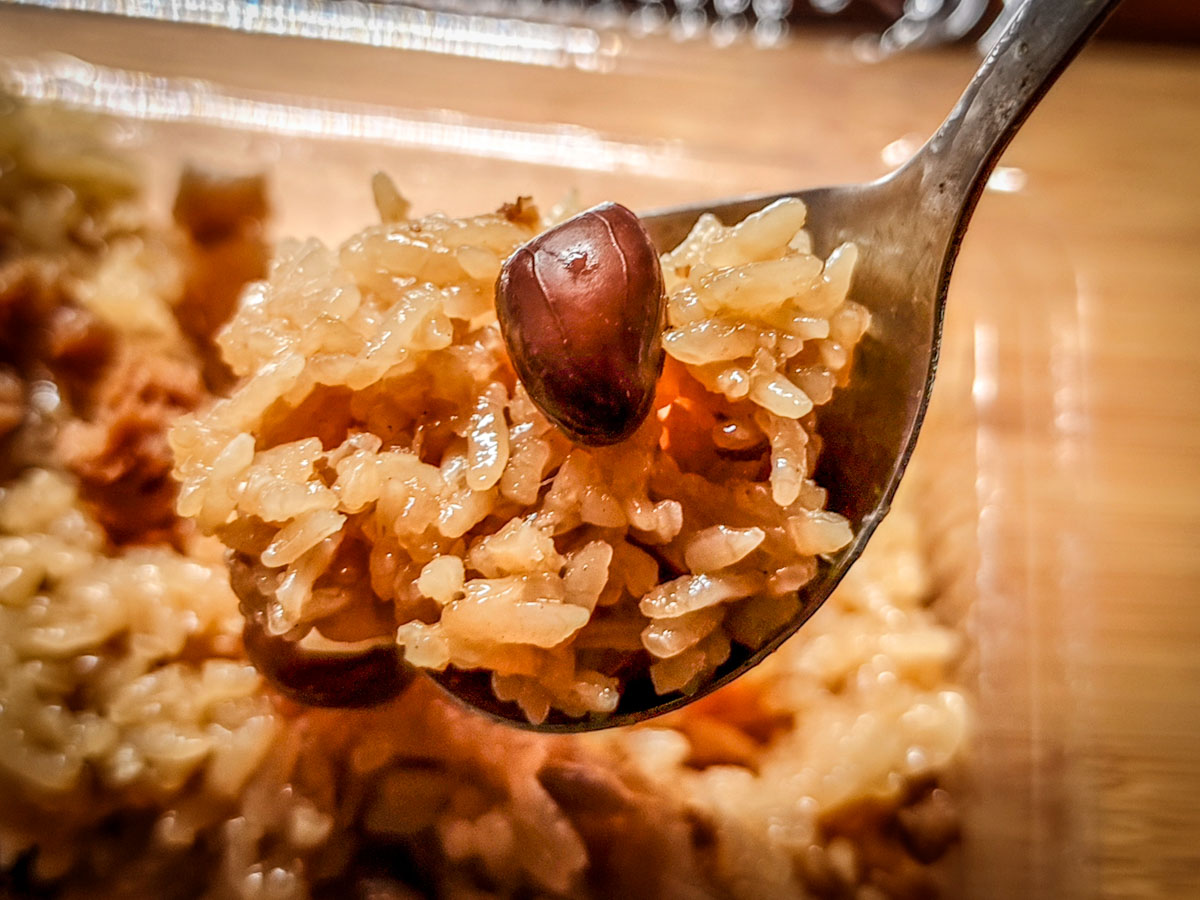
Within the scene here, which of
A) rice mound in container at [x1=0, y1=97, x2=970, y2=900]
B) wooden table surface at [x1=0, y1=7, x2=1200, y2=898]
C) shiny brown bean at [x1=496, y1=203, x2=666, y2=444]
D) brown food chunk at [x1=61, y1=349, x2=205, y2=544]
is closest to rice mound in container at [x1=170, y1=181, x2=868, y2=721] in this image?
Result: shiny brown bean at [x1=496, y1=203, x2=666, y2=444]

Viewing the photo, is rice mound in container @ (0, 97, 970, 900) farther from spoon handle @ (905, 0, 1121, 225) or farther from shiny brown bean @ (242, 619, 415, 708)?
spoon handle @ (905, 0, 1121, 225)

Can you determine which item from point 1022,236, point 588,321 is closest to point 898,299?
point 588,321

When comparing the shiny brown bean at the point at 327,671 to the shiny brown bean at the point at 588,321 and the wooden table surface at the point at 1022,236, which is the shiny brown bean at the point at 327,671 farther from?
the wooden table surface at the point at 1022,236

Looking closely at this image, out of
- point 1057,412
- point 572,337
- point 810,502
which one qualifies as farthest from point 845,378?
point 1057,412

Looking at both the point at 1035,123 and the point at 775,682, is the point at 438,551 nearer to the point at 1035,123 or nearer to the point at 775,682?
A: the point at 775,682

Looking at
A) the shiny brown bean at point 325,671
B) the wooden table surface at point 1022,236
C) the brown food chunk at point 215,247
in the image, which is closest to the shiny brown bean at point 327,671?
the shiny brown bean at point 325,671
